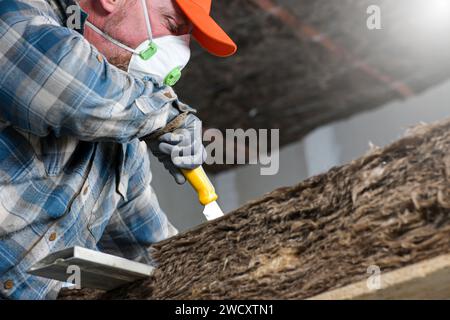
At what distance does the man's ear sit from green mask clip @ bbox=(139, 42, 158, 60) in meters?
0.10

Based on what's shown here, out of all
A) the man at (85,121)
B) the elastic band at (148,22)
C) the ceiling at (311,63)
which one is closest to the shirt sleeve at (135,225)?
the man at (85,121)

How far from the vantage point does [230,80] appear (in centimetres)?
357

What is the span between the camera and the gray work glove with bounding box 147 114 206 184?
1400 mm

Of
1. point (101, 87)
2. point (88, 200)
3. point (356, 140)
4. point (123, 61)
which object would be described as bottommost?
point (88, 200)

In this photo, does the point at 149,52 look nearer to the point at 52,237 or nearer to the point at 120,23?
the point at 120,23

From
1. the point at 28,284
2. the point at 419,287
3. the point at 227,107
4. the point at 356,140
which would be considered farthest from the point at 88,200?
the point at 356,140

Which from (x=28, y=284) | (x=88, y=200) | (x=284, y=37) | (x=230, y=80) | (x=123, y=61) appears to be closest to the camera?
(x=28, y=284)

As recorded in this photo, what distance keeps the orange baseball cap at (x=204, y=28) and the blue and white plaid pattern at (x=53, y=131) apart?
291 millimetres

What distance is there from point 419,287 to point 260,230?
0.25 metres

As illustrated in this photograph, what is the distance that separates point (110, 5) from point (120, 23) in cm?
4

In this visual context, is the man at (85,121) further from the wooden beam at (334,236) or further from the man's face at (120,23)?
the wooden beam at (334,236)

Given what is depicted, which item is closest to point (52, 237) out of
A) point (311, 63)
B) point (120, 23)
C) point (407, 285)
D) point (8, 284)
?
point (8, 284)

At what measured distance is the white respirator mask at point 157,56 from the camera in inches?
60.0
